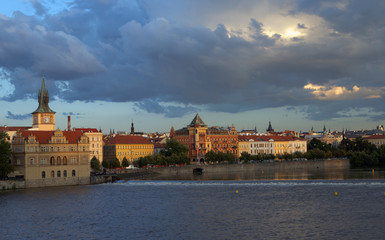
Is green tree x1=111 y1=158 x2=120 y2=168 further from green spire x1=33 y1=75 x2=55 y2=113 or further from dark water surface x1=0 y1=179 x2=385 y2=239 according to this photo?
dark water surface x1=0 y1=179 x2=385 y2=239

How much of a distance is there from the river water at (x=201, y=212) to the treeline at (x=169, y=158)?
49378 mm

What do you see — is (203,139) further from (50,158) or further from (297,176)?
(50,158)

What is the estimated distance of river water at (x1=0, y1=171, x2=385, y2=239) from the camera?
4247 cm

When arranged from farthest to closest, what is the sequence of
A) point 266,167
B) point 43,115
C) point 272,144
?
point 272,144 < point 266,167 < point 43,115

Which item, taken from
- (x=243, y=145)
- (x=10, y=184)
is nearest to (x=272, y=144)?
(x=243, y=145)

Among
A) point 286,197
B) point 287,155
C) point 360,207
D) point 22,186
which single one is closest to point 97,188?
point 22,186

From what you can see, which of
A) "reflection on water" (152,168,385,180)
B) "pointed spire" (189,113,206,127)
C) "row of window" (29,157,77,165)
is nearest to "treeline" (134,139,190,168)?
"reflection on water" (152,168,385,180)

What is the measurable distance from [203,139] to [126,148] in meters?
29.4

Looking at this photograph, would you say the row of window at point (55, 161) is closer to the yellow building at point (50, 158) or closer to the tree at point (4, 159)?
the yellow building at point (50, 158)

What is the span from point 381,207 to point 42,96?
81.0 meters

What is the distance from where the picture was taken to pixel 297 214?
49844 millimetres

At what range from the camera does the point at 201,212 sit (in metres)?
52.9

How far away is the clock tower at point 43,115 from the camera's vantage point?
111438 millimetres

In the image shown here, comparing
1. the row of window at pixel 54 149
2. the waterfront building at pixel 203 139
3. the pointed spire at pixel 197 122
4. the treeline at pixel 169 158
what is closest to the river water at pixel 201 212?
the row of window at pixel 54 149
